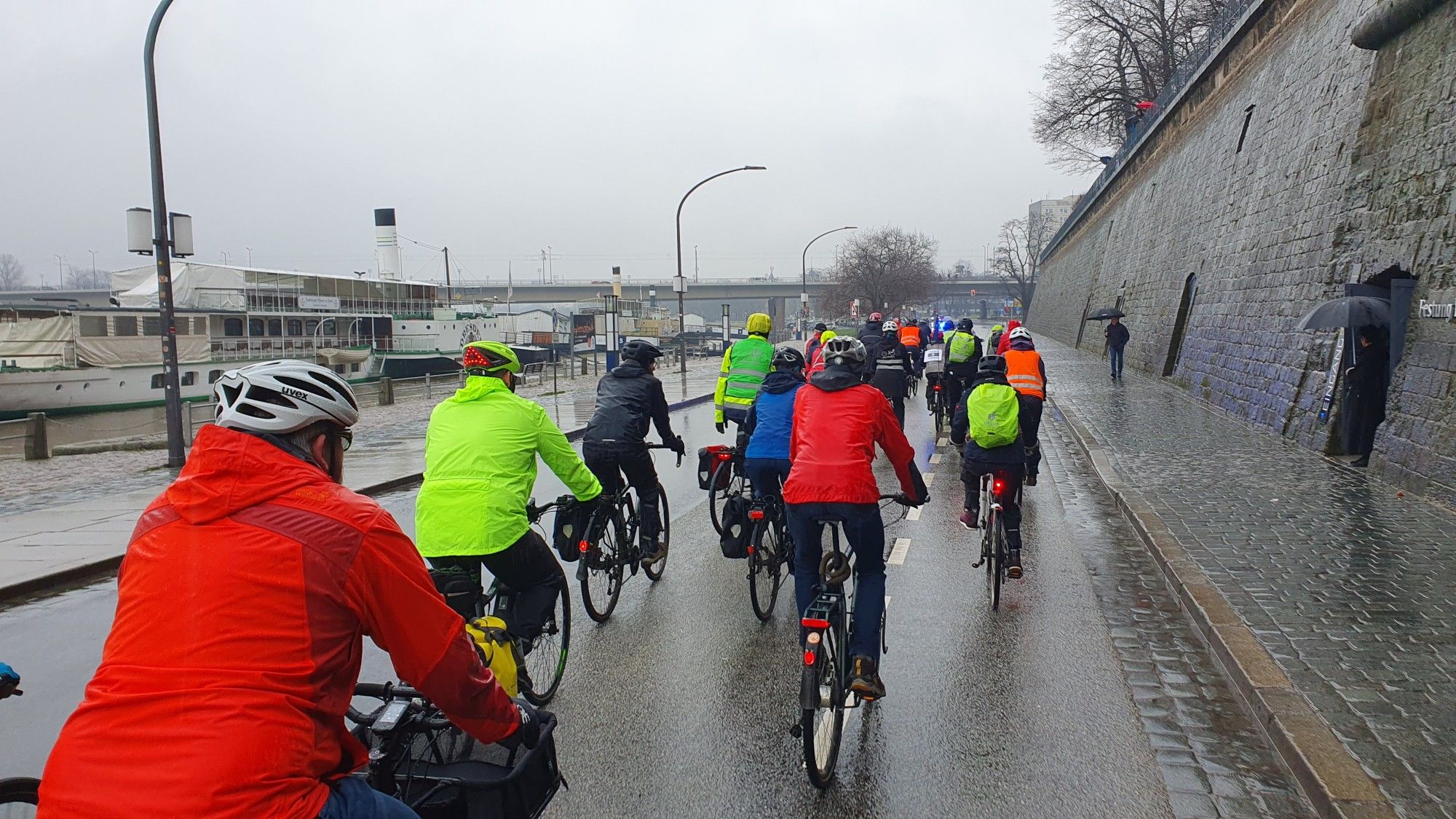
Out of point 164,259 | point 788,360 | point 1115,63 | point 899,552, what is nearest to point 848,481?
point 788,360

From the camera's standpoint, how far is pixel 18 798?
2787mm

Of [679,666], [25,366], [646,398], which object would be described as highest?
[646,398]

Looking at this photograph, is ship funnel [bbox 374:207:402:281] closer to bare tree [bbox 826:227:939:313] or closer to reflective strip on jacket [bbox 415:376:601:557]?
bare tree [bbox 826:227:939:313]

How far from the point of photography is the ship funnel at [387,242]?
58.4m

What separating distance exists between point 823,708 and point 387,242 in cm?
6005

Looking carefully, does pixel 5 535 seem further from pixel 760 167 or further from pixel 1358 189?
pixel 760 167

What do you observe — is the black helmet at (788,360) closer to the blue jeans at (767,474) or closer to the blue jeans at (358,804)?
the blue jeans at (767,474)

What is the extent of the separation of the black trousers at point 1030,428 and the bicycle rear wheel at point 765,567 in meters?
2.00

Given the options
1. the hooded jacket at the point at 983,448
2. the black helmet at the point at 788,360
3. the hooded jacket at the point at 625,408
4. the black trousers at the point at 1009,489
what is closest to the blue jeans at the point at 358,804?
the hooded jacket at the point at 625,408

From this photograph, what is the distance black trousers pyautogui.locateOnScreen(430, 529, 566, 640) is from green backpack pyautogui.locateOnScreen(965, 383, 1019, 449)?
353 centimetres

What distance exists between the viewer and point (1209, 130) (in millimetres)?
24703

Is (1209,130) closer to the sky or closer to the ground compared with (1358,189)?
closer to the sky

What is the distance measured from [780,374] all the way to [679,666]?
193 cm

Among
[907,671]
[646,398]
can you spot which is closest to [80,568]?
[646,398]
